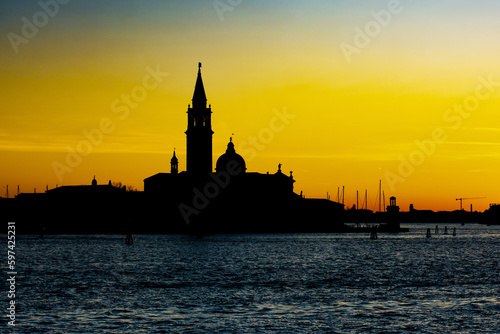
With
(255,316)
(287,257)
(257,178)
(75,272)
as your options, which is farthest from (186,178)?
(255,316)

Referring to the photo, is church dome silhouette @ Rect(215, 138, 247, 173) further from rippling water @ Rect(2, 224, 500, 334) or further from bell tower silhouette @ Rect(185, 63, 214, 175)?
rippling water @ Rect(2, 224, 500, 334)

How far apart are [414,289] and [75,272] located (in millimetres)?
18860

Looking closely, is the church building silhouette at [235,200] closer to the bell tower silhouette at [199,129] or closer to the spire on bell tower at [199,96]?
the bell tower silhouette at [199,129]

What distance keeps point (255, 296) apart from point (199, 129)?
248 ft

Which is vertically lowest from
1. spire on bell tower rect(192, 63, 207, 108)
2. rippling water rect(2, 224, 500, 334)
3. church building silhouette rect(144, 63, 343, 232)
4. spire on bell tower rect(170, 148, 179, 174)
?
rippling water rect(2, 224, 500, 334)

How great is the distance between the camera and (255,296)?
109 ft

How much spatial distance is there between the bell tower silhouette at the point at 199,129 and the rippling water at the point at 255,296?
177ft

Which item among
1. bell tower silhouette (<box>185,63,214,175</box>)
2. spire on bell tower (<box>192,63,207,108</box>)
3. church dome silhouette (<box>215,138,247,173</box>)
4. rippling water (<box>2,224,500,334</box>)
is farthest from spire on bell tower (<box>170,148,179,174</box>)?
rippling water (<box>2,224,500,334</box>)

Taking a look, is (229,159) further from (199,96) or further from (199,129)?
(199,96)

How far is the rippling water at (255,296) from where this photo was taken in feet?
84.9

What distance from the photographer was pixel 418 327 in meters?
25.6

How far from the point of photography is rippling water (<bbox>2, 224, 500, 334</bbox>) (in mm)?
25875

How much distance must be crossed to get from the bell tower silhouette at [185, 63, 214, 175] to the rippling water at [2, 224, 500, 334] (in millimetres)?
54049

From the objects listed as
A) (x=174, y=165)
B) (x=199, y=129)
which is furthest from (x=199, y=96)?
(x=174, y=165)
